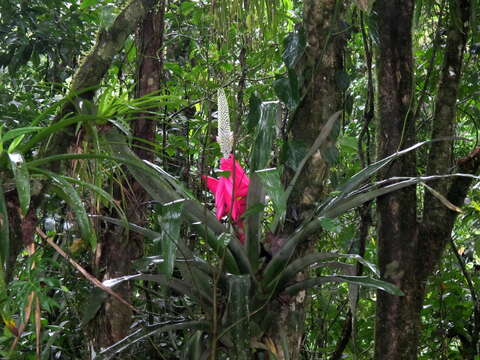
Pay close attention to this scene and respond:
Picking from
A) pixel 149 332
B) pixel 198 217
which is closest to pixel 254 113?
pixel 198 217

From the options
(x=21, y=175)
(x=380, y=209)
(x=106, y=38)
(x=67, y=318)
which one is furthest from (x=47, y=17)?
(x=21, y=175)

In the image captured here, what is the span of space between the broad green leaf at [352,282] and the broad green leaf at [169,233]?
0.37 m

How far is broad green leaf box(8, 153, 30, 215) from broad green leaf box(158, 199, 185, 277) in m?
0.33

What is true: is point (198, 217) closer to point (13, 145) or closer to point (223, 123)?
point (223, 123)

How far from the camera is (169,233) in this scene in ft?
4.24

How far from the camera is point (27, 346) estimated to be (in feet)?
7.25

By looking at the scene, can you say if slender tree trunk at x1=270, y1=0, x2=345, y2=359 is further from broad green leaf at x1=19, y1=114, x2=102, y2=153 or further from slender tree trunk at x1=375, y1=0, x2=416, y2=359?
Answer: broad green leaf at x1=19, y1=114, x2=102, y2=153

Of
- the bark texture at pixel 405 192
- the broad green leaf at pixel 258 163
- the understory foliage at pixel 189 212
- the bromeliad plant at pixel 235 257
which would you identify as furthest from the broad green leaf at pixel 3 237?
the bark texture at pixel 405 192

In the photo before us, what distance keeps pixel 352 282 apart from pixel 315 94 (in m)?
0.58

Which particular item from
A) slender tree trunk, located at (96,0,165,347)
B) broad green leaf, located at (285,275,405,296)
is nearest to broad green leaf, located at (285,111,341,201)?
broad green leaf, located at (285,275,405,296)

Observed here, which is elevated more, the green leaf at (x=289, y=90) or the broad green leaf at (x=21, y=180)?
the green leaf at (x=289, y=90)

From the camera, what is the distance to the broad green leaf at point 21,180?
3.32 ft

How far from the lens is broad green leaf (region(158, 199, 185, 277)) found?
1.28m

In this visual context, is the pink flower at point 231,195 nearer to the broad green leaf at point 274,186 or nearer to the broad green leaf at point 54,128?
the broad green leaf at point 274,186
